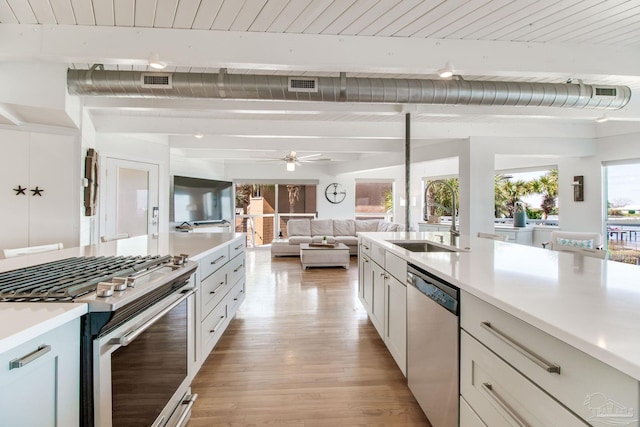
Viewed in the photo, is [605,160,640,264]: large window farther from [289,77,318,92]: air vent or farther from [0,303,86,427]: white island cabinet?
[0,303,86,427]: white island cabinet

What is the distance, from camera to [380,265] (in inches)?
96.9

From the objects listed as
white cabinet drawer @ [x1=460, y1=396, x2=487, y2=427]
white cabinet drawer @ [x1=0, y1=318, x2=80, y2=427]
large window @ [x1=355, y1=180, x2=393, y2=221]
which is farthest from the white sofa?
white cabinet drawer @ [x1=0, y1=318, x2=80, y2=427]

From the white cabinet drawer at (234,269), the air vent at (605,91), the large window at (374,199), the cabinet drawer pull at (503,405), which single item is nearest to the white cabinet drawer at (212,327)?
the white cabinet drawer at (234,269)

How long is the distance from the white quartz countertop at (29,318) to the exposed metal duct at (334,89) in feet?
7.08

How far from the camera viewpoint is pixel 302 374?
2084mm

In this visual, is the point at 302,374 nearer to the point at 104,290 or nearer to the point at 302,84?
the point at 104,290

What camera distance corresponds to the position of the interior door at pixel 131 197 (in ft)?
15.5

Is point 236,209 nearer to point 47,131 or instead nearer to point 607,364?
point 47,131

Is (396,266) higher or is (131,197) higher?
(131,197)

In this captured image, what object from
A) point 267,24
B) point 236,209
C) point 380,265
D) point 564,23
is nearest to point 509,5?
point 564,23

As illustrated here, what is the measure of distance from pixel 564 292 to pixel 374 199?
8.01 m

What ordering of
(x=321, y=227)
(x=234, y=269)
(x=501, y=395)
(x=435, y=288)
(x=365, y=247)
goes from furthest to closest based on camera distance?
(x=321, y=227) < (x=365, y=247) < (x=234, y=269) < (x=435, y=288) < (x=501, y=395)

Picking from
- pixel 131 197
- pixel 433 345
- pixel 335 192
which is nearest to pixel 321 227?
pixel 335 192

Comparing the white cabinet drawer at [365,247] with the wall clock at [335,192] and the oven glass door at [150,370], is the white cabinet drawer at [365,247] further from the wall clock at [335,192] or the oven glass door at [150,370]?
the wall clock at [335,192]
